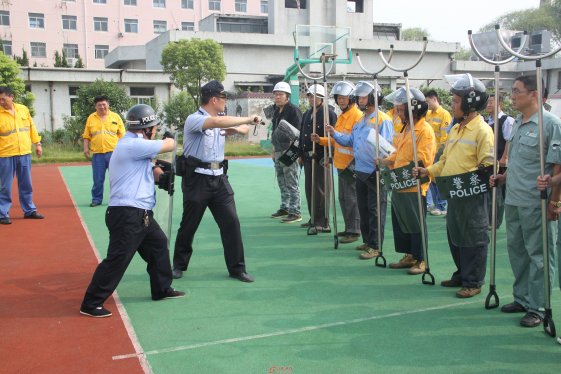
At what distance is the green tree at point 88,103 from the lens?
23.4 metres

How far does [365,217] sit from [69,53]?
164 ft

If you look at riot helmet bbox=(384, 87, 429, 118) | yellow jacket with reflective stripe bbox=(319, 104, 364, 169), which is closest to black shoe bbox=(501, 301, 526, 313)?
riot helmet bbox=(384, 87, 429, 118)

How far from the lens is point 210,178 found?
5.74m

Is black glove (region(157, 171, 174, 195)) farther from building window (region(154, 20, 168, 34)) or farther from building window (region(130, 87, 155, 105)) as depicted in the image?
building window (region(154, 20, 168, 34))

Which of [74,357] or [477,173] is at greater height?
[477,173]

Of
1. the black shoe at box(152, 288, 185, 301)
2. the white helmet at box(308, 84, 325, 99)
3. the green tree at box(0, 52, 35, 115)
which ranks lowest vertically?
the black shoe at box(152, 288, 185, 301)

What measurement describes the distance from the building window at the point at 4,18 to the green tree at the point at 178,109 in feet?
93.7

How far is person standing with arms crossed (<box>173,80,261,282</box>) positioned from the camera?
567cm

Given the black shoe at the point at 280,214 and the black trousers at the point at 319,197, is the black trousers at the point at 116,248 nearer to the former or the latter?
the black trousers at the point at 319,197

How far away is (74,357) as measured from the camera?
4.01m

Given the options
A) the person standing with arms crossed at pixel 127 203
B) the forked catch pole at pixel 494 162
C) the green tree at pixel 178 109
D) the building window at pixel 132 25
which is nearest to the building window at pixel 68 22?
the building window at pixel 132 25

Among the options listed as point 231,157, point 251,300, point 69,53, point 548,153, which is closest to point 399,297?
point 251,300

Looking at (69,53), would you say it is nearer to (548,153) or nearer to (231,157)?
(231,157)

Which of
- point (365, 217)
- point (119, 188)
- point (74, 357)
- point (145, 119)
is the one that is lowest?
point (74, 357)
